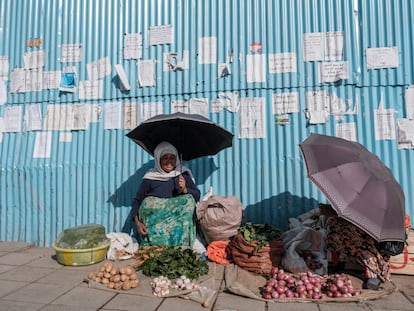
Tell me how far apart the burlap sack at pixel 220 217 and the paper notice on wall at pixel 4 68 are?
15.0ft

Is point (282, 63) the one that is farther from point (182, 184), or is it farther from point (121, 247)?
point (121, 247)

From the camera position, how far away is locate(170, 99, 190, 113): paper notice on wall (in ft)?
17.8

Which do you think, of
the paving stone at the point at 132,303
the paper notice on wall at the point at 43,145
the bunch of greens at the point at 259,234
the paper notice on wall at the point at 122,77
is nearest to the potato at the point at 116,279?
the paving stone at the point at 132,303

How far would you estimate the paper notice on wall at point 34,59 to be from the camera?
600cm

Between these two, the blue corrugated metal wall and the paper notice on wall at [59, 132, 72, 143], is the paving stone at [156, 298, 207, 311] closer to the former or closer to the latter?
the blue corrugated metal wall

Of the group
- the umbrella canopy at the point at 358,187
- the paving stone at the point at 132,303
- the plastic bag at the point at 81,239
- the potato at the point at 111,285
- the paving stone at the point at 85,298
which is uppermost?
the umbrella canopy at the point at 358,187

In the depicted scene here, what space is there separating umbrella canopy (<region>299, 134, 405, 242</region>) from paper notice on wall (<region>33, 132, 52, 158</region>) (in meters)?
4.45

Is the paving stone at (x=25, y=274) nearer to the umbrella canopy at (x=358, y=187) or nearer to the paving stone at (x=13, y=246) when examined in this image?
the paving stone at (x=13, y=246)

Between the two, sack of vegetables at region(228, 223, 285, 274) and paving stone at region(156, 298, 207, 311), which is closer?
paving stone at region(156, 298, 207, 311)

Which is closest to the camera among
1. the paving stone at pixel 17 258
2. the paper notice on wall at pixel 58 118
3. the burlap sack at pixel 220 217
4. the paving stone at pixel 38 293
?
the paving stone at pixel 38 293

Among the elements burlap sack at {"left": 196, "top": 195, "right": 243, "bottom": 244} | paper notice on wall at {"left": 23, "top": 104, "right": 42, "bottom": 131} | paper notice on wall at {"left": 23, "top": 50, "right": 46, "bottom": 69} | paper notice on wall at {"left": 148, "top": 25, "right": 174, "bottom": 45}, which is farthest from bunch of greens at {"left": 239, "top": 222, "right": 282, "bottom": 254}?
paper notice on wall at {"left": 23, "top": 50, "right": 46, "bottom": 69}

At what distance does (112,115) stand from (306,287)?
4.08 m

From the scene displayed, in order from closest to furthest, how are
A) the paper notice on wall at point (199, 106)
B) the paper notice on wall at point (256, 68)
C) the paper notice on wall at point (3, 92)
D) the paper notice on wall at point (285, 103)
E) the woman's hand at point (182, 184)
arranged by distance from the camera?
the woman's hand at point (182, 184)
the paper notice on wall at point (285, 103)
the paper notice on wall at point (256, 68)
the paper notice on wall at point (199, 106)
the paper notice on wall at point (3, 92)

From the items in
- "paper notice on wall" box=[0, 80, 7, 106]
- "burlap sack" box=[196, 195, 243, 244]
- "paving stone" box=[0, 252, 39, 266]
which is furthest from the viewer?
"paper notice on wall" box=[0, 80, 7, 106]
